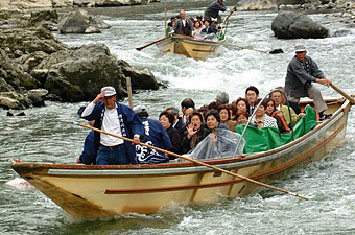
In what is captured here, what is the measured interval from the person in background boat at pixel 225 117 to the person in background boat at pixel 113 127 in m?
1.73

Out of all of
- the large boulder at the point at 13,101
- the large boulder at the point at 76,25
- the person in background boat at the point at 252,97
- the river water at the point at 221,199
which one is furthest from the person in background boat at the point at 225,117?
the large boulder at the point at 76,25

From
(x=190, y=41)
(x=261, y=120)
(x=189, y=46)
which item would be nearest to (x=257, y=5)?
(x=189, y=46)

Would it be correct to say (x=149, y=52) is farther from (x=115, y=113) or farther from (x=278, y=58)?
(x=115, y=113)

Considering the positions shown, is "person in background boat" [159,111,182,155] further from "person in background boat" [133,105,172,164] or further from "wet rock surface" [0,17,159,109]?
"wet rock surface" [0,17,159,109]

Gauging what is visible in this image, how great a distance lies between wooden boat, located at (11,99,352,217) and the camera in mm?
8812

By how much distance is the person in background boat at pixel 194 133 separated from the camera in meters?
10.6

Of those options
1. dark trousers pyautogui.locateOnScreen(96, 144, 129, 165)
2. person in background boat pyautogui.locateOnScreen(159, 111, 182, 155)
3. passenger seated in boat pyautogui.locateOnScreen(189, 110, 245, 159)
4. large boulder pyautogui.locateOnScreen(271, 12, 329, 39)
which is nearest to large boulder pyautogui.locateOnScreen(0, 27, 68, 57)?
large boulder pyautogui.locateOnScreen(271, 12, 329, 39)

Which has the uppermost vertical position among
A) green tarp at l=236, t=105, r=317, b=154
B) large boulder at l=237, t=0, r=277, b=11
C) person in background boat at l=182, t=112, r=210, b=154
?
person in background boat at l=182, t=112, r=210, b=154

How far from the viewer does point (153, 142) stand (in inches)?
392

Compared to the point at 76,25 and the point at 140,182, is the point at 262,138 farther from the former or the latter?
the point at 76,25

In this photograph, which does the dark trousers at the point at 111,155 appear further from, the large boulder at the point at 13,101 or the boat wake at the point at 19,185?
the large boulder at the point at 13,101

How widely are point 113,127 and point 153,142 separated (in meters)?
0.78

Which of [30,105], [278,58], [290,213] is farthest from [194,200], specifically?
[278,58]

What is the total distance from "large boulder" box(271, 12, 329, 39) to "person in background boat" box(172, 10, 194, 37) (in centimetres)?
514
